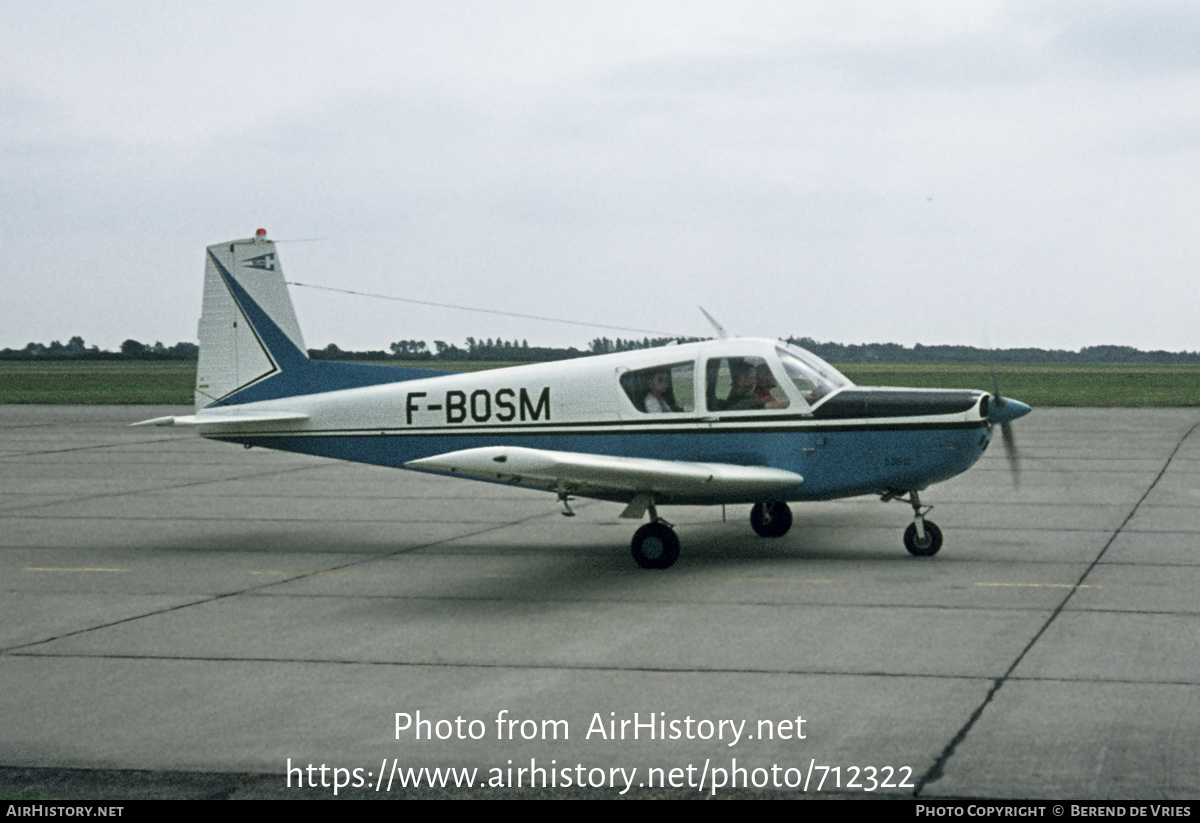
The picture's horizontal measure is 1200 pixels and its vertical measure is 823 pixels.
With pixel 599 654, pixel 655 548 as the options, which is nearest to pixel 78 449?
pixel 655 548

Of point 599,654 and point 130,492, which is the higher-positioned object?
point 130,492

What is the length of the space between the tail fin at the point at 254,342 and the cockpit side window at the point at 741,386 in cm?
337

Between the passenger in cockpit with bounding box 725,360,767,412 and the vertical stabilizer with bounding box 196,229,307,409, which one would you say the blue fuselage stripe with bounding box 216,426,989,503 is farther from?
the vertical stabilizer with bounding box 196,229,307,409

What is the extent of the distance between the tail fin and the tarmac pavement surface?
172cm

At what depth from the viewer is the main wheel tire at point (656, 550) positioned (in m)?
11.5

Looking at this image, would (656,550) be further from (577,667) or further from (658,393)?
(577,667)

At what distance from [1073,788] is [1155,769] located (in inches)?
20.5

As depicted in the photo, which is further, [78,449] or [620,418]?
[78,449]

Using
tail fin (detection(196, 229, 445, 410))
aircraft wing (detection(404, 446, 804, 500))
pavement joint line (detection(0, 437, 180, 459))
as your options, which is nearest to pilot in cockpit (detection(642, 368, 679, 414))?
aircraft wing (detection(404, 446, 804, 500))

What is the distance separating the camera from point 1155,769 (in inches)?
226

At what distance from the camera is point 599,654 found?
8227 mm

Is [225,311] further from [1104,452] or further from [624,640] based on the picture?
[1104,452]

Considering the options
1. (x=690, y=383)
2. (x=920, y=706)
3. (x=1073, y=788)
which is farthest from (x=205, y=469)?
(x=1073, y=788)

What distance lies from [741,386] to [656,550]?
1862 mm
